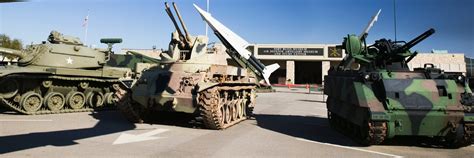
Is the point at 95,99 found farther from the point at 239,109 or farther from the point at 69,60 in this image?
the point at 239,109

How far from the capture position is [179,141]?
316 inches

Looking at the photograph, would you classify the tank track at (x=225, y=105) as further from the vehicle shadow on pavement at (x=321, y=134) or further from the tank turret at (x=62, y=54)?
the tank turret at (x=62, y=54)

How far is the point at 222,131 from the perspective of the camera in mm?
9805

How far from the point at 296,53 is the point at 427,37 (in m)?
41.6

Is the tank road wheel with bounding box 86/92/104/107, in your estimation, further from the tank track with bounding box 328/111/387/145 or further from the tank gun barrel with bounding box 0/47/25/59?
the tank track with bounding box 328/111/387/145

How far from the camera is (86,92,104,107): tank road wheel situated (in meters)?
14.3

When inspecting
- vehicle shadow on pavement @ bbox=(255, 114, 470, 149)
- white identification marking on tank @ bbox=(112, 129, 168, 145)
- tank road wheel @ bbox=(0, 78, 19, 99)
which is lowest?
vehicle shadow on pavement @ bbox=(255, 114, 470, 149)

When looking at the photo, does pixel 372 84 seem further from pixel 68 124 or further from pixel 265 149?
pixel 68 124

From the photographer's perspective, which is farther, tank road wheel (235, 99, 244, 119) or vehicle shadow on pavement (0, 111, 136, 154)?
tank road wheel (235, 99, 244, 119)

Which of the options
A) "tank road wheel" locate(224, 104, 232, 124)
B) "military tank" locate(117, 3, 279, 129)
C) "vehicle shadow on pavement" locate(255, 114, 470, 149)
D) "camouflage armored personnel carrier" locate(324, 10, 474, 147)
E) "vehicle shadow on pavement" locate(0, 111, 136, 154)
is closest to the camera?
"vehicle shadow on pavement" locate(0, 111, 136, 154)

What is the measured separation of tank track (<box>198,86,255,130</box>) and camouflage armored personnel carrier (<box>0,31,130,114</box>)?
10.7 feet

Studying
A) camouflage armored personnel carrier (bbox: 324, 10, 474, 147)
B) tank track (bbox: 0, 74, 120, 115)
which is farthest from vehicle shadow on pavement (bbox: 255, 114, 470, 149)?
tank track (bbox: 0, 74, 120, 115)

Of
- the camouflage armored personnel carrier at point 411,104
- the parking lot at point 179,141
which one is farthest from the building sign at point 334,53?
the camouflage armored personnel carrier at point 411,104

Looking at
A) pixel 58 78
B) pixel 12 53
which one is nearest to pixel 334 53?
pixel 58 78
